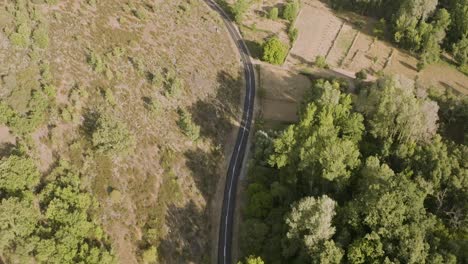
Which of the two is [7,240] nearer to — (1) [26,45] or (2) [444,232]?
(1) [26,45]

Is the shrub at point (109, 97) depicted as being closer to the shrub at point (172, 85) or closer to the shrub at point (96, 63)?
the shrub at point (96, 63)

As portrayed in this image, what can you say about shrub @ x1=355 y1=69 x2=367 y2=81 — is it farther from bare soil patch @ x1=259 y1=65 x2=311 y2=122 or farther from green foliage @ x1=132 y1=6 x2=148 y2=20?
green foliage @ x1=132 y1=6 x2=148 y2=20

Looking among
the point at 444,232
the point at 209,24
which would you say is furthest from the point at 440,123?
the point at 209,24

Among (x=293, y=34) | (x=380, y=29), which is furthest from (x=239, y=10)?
(x=380, y=29)

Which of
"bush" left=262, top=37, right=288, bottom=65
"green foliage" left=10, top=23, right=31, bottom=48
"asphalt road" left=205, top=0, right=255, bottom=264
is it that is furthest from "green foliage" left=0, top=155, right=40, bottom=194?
"bush" left=262, top=37, right=288, bottom=65

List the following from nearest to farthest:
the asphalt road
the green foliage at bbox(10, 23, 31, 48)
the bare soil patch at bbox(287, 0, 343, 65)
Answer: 1. the asphalt road
2. the green foliage at bbox(10, 23, 31, 48)
3. the bare soil patch at bbox(287, 0, 343, 65)
